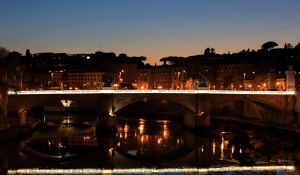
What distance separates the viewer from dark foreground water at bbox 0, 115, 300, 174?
134 ft

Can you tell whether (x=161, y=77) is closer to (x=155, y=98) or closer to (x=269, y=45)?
(x=269, y=45)

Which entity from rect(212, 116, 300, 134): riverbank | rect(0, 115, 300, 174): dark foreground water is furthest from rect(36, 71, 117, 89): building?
rect(0, 115, 300, 174): dark foreground water

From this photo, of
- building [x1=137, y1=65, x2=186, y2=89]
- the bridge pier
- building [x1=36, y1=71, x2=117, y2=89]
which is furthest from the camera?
building [x1=36, y1=71, x2=117, y2=89]

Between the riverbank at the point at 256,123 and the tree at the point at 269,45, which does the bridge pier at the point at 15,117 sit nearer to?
the riverbank at the point at 256,123

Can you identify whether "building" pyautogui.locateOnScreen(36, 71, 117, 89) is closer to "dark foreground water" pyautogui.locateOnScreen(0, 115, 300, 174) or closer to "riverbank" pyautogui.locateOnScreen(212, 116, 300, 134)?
"riverbank" pyautogui.locateOnScreen(212, 116, 300, 134)

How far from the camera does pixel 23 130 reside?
5275 cm

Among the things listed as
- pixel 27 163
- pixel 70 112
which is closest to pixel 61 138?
pixel 27 163

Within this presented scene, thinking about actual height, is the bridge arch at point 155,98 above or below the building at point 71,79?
below

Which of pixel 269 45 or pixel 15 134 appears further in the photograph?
pixel 269 45

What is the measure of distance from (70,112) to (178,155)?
4438 cm

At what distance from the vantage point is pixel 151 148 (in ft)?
160

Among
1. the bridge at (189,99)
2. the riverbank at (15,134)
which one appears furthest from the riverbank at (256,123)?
the riverbank at (15,134)

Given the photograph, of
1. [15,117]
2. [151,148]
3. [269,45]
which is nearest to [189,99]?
[151,148]

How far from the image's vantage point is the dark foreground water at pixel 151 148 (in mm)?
40812
